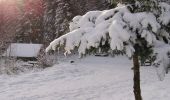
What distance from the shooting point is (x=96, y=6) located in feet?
110

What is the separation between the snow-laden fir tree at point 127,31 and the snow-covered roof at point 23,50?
19.4 metres

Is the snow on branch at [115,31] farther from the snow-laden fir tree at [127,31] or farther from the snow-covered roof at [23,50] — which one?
the snow-covered roof at [23,50]

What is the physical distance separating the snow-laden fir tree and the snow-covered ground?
6210mm

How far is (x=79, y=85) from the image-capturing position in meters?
15.5

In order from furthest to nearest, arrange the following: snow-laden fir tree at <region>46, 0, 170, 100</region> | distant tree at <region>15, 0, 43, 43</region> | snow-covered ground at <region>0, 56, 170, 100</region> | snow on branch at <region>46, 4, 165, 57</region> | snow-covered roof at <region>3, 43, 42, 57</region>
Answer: distant tree at <region>15, 0, 43, 43</region>
snow-covered roof at <region>3, 43, 42, 57</region>
snow-covered ground at <region>0, 56, 170, 100</region>
snow-laden fir tree at <region>46, 0, 170, 100</region>
snow on branch at <region>46, 4, 165, 57</region>

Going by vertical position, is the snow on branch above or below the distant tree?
below

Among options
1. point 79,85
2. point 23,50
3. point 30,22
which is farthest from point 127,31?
point 30,22

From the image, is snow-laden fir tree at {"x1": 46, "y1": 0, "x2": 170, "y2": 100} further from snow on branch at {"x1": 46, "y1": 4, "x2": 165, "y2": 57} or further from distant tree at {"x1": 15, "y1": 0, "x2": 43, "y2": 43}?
distant tree at {"x1": 15, "y1": 0, "x2": 43, "y2": 43}

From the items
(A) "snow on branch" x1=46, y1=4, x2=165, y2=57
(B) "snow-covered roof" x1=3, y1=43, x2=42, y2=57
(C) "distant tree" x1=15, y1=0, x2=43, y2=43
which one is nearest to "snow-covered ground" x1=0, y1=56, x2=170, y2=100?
(A) "snow on branch" x1=46, y1=4, x2=165, y2=57

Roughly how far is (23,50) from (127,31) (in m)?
21.3

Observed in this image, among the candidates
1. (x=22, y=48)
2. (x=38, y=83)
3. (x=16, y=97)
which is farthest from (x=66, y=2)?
(x=16, y=97)

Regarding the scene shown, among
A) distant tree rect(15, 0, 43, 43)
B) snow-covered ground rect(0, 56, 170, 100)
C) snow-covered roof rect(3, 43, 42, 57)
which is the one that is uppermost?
distant tree rect(15, 0, 43, 43)

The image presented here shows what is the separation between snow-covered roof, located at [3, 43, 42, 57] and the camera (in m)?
26.3

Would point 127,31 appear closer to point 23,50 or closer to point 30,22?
point 23,50
